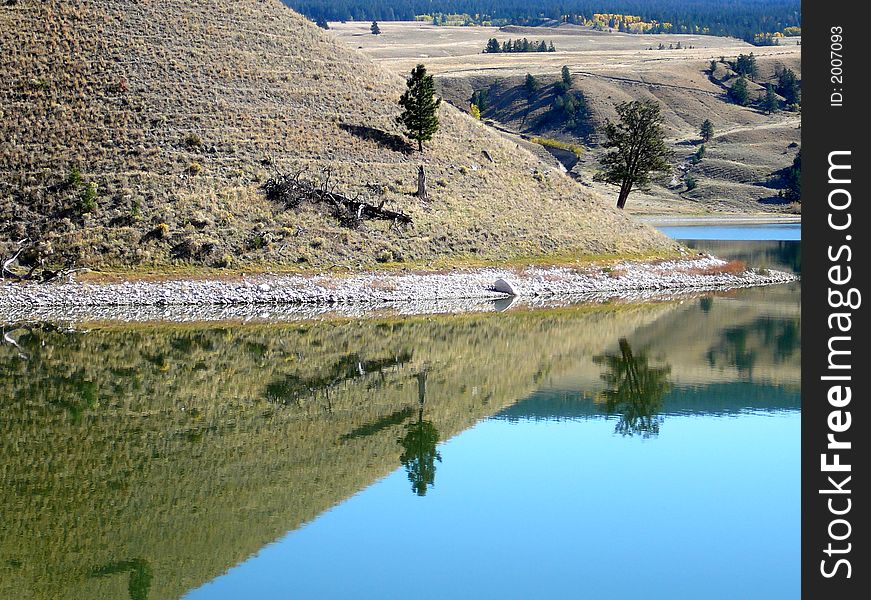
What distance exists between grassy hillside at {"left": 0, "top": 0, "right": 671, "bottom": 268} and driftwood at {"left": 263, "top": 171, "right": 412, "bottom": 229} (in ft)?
2.18

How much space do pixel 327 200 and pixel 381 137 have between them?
10.3 m

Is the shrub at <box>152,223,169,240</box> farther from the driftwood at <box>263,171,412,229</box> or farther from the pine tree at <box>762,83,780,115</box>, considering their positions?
the pine tree at <box>762,83,780,115</box>

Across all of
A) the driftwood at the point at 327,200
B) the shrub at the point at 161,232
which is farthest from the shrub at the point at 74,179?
the driftwood at the point at 327,200

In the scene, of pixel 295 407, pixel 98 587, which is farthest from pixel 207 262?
pixel 98 587

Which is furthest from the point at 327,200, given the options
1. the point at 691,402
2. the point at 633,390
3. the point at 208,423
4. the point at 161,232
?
the point at 208,423

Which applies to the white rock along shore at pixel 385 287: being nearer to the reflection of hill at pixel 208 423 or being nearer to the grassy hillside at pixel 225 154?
the grassy hillside at pixel 225 154

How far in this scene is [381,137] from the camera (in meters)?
73.1

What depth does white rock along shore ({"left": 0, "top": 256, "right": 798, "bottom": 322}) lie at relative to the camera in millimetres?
53125

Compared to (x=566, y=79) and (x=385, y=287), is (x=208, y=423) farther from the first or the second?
(x=566, y=79)

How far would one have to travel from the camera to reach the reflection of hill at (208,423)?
68.8ft

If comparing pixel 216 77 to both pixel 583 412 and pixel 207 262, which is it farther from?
pixel 583 412

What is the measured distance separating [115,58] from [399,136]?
58.9 ft

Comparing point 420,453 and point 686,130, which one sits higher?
point 686,130

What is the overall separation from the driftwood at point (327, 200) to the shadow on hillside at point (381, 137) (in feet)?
25.9
